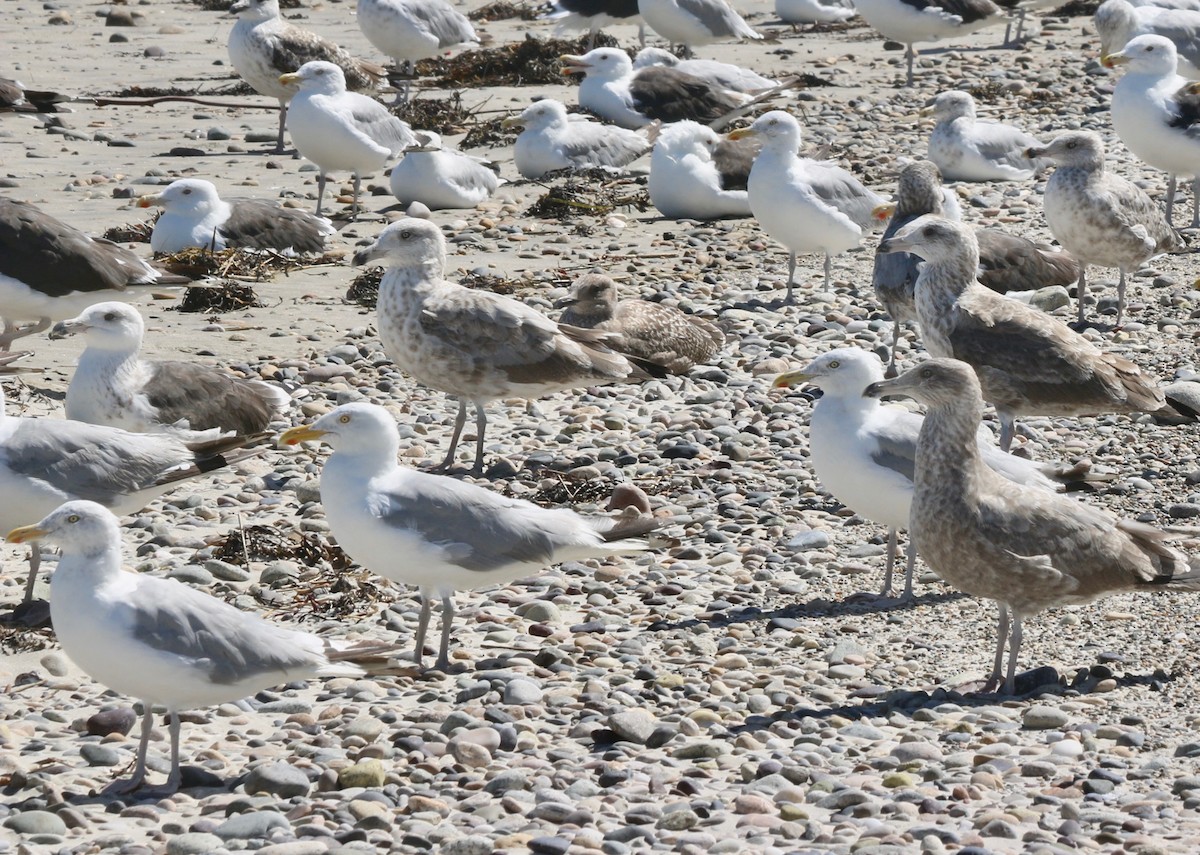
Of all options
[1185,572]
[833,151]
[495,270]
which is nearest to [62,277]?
[495,270]

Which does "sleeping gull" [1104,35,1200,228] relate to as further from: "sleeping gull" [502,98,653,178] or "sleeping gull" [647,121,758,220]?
"sleeping gull" [502,98,653,178]

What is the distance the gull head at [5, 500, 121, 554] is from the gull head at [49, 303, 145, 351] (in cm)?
278

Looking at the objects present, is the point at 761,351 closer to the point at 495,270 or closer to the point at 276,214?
the point at 495,270

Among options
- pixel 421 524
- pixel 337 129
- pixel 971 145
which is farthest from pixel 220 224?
pixel 971 145

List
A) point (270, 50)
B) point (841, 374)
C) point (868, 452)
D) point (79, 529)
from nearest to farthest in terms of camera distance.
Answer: point (79, 529)
point (868, 452)
point (841, 374)
point (270, 50)

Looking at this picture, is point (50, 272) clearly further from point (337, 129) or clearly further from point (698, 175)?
point (698, 175)

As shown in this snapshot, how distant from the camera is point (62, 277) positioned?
1007 centimetres

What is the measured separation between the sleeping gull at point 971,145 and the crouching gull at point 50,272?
7.47m

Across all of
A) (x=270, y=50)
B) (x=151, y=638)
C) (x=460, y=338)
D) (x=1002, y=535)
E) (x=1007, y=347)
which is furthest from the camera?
(x=270, y=50)

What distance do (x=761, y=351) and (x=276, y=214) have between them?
149 inches

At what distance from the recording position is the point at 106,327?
325 inches

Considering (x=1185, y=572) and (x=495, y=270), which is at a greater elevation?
(x=1185, y=572)

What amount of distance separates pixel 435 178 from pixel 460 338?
16.7 ft

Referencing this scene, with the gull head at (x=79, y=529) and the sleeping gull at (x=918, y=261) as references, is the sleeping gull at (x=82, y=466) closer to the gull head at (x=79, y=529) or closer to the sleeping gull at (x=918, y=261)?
the gull head at (x=79, y=529)
